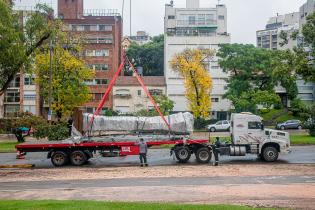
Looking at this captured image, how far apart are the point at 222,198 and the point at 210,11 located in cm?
7476

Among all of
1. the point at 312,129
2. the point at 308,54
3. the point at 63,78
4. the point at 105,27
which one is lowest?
the point at 312,129

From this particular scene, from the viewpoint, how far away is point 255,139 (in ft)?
97.2

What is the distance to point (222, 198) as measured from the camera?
56.1 feet

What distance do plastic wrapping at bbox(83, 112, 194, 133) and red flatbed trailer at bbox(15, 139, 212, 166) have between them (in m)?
1.20

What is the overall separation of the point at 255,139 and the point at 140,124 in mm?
7280

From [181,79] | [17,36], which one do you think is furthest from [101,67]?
[17,36]

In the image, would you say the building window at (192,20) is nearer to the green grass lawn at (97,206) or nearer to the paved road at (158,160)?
the paved road at (158,160)

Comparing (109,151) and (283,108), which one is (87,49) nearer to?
(283,108)

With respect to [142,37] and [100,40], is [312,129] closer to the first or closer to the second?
[100,40]

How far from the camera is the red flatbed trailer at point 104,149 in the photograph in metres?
29.2

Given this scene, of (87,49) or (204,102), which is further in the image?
(87,49)

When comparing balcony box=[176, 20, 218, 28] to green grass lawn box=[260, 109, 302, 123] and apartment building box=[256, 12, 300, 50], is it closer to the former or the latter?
green grass lawn box=[260, 109, 302, 123]

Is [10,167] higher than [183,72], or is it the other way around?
[183,72]

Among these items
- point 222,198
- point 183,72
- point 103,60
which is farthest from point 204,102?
point 222,198
